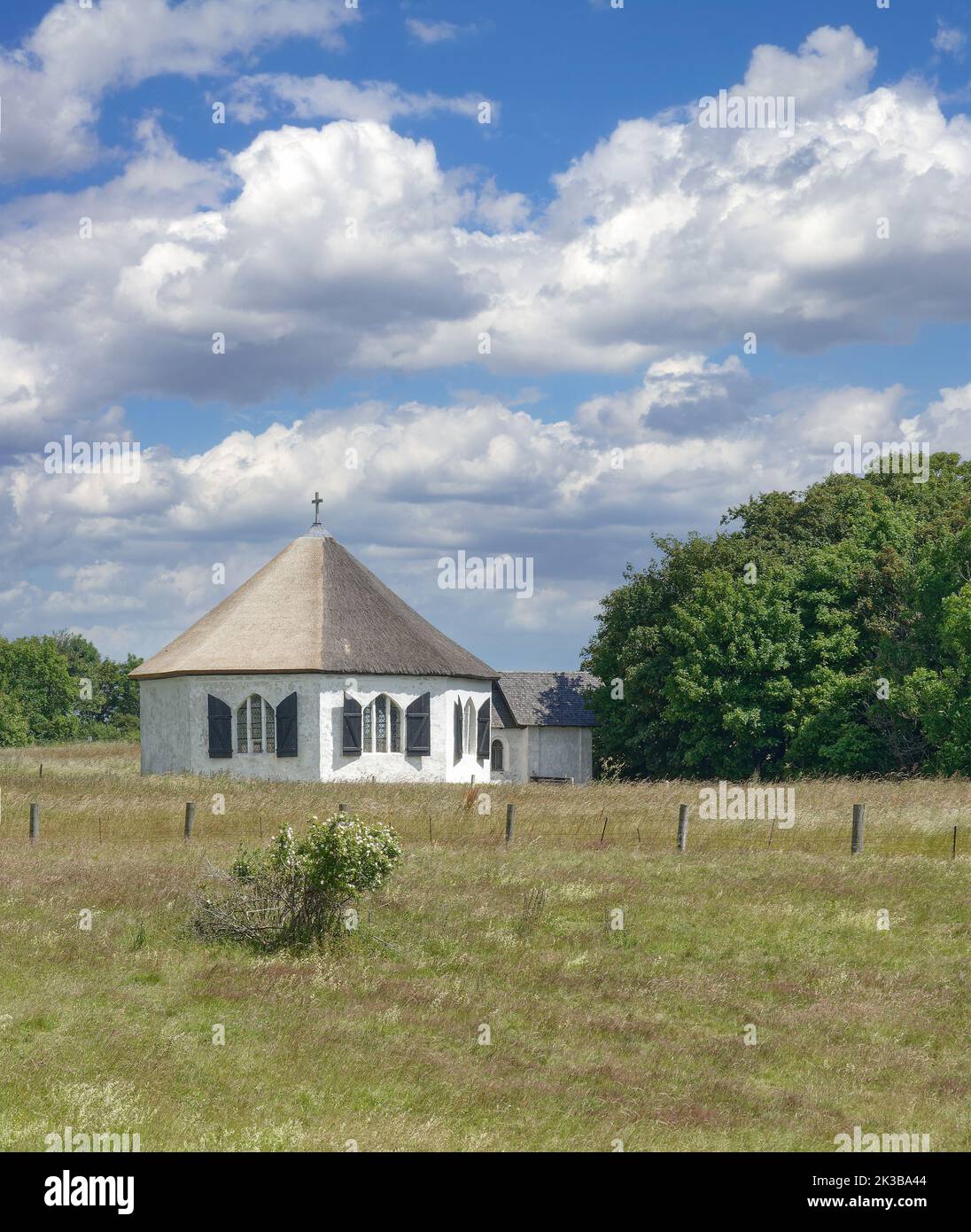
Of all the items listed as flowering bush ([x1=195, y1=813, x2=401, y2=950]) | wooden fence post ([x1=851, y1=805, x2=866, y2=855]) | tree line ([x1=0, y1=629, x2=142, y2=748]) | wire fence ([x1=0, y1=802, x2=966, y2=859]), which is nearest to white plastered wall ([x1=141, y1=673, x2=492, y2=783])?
wire fence ([x1=0, y1=802, x2=966, y2=859])

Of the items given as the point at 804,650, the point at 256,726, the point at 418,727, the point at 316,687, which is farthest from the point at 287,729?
the point at 804,650

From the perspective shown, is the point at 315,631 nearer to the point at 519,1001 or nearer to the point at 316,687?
the point at 316,687

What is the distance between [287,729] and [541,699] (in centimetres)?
1730

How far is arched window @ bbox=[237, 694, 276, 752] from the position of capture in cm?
3908

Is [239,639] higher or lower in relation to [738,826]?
higher

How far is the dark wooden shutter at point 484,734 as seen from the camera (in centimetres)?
4356

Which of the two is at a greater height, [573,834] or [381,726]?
[381,726]

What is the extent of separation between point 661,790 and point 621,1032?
19089mm

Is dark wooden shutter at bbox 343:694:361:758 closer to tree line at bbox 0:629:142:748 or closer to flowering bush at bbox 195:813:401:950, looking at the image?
flowering bush at bbox 195:813:401:950

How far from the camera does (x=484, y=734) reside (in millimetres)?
43812

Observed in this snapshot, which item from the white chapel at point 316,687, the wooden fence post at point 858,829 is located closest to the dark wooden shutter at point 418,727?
the white chapel at point 316,687
